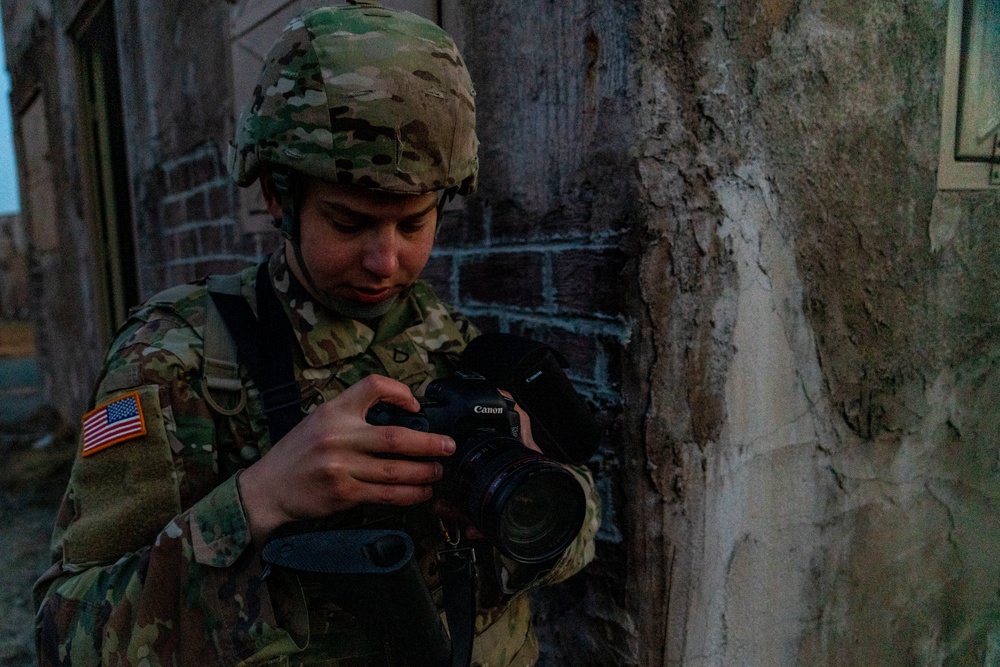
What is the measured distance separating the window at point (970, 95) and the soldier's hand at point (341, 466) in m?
1.24

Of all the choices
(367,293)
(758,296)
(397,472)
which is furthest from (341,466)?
(758,296)

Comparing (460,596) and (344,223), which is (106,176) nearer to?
(344,223)

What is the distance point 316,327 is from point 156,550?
0.38m

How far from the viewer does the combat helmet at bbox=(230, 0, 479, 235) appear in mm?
957

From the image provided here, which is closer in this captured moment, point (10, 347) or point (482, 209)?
point (482, 209)

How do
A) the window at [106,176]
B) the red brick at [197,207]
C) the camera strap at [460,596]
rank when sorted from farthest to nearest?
the window at [106,176]
the red brick at [197,207]
the camera strap at [460,596]

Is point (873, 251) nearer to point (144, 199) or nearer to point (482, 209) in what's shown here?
point (482, 209)

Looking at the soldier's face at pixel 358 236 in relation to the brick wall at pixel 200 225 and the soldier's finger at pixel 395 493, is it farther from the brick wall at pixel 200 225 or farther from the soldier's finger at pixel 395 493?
the brick wall at pixel 200 225

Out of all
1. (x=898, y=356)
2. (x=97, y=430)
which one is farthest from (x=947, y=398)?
(x=97, y=430)

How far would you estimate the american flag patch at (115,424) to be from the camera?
2.94ft

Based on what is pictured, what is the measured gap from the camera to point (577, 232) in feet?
3.96

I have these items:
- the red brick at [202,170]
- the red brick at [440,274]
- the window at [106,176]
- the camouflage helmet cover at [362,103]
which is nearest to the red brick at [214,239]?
the red brick at [202,170]

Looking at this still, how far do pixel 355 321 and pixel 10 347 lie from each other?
12.9 metres

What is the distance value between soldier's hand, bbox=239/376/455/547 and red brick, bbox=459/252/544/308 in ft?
1.61
